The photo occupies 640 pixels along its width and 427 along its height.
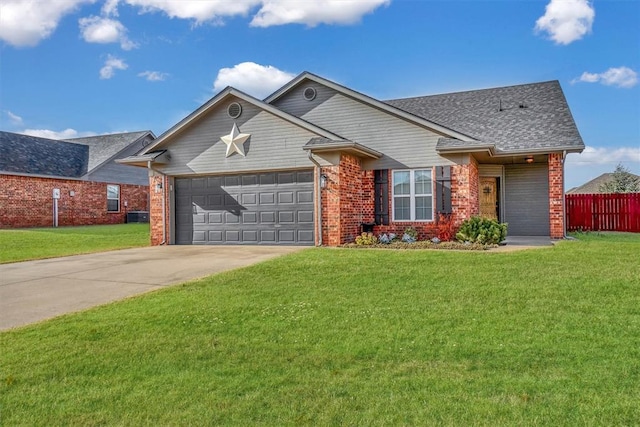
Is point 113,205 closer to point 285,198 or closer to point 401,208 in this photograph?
point 285,198

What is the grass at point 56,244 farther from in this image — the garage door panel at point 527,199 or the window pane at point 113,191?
the garage door panel at point 527,199

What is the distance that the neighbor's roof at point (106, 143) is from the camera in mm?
27797

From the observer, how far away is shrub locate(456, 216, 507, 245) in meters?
11.8

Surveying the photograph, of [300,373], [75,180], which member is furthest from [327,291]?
[75,180]

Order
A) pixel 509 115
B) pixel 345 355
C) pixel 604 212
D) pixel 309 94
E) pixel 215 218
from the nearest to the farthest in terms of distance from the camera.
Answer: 1. pixel 345 355
2. pixel 215 218
3. pixel 309 94
4. pixel 509 115
5. pixel 604 212

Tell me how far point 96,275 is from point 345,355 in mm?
6372

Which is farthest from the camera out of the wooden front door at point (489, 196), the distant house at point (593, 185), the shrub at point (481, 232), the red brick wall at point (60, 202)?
the distant house at point (593, 185)

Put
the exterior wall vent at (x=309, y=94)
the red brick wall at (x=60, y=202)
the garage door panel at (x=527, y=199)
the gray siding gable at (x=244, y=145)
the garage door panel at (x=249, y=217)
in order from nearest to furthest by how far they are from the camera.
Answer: the gray siding gable at (x=244, y=145), the garage door panel at (x=249, y=217), the exterior wall vent at (x=309, y=94), the garage door panel at (x=527, y=199), the red brick wall at (x=60, y=202)

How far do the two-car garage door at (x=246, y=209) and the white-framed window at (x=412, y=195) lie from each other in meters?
2.79

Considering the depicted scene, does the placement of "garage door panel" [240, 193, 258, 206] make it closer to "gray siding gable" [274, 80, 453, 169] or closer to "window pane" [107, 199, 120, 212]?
"gray siding gable" [274, 80, 453, 169]

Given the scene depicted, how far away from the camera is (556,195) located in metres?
13.6

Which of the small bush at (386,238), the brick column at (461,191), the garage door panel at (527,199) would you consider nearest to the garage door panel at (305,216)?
the small bush at (386,238)

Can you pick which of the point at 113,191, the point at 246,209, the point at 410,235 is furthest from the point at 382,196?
the point at 113,191

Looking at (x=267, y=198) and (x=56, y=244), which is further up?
(x=267, y=198)
